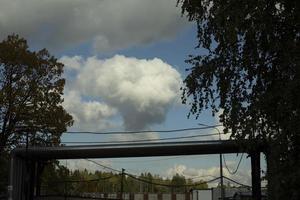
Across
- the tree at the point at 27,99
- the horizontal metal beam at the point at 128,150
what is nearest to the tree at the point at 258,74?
the horizontal metal beam at the point at 128,150

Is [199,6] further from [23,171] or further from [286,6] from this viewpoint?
[23,171]

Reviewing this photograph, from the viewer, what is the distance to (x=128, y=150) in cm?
3828

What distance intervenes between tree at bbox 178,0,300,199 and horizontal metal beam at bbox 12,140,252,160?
16.4 m

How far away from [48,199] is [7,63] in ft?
35.9

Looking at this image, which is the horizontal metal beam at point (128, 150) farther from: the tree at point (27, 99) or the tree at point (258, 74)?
the tree at point (258, 74)

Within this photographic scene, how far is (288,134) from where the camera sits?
55.0 feet

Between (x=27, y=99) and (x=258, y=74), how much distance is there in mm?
31584

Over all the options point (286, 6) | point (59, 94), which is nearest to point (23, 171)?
point (59, 94)

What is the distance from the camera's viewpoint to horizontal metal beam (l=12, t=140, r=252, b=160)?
36.5 m

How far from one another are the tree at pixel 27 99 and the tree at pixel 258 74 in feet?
95.2

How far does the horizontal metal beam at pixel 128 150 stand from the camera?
120 ft

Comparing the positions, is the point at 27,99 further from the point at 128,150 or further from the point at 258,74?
the point at 258,74

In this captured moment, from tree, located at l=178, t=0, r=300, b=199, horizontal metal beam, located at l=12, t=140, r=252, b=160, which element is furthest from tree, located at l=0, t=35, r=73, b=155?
tree, located at l=178, t=0, r=300, b=199

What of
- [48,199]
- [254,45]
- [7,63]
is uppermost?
[7,63]
